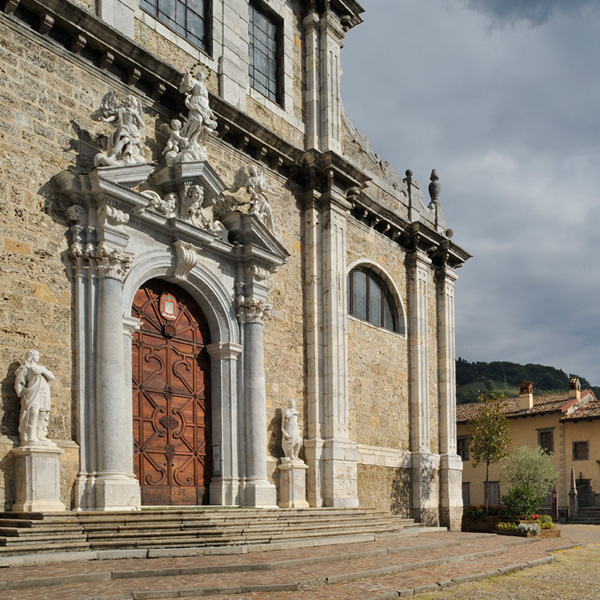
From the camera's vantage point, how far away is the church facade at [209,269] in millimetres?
11383

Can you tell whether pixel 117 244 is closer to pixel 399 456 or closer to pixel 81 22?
pixel 81 22

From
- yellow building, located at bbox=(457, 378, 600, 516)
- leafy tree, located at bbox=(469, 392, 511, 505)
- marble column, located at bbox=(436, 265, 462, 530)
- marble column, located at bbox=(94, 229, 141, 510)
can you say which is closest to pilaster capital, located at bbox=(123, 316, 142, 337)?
marble column, located at bbox=(94, 229, 141, 510)

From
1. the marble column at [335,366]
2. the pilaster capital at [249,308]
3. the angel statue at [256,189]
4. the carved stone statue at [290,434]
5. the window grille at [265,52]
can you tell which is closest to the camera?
the pilaster capital at [249,308]

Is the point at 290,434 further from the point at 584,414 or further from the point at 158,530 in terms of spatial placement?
the point at 584,414

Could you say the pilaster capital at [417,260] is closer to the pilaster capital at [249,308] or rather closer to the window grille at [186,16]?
the pilaster capital at [249,308]

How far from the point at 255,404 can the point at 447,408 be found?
28.2 ft

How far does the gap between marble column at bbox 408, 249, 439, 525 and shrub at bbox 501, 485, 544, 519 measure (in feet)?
6.59

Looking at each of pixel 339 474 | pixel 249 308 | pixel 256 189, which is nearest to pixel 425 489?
pixel 339 474

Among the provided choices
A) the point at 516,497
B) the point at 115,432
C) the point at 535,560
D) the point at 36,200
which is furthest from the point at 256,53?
the point at 516,497

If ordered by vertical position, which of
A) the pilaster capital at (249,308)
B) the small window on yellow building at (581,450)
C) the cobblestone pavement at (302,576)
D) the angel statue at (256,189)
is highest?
the angel statue at (256,189)

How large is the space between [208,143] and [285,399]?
17.2 feet

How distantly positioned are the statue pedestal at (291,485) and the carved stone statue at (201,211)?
4.59 meters

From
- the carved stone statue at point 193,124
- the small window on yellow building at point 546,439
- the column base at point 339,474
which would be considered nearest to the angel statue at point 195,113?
the carved stone statue at point 193,124

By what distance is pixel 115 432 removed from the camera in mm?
11445
